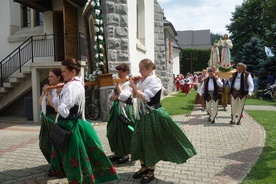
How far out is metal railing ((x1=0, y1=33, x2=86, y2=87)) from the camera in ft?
39.4

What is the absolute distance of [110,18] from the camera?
31.6 ft

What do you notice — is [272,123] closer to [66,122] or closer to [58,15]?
[66,122]

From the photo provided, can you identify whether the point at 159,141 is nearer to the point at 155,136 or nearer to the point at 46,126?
the point at 155,136

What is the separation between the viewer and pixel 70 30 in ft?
38.3

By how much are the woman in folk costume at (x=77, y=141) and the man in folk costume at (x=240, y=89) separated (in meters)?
6.32

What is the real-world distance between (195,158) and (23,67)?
9.53m

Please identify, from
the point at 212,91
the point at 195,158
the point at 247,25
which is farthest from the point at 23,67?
the point at 247,25

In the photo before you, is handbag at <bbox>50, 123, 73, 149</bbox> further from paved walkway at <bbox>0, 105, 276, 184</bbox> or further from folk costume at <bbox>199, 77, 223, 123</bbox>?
folk costume at <bbox>199, 77, 223, 123</bbox>

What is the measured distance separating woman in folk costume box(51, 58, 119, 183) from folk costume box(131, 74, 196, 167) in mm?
586

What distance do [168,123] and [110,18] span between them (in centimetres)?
634

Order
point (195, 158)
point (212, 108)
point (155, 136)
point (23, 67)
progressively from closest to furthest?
point (155, 136), point (195, 158), point (212, 108), point (23, 67)

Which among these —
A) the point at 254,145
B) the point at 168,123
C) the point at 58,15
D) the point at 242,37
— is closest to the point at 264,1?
the point at 242,37

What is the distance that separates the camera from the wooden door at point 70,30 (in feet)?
36.8

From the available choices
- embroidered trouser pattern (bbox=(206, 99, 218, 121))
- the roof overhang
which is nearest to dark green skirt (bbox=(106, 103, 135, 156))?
embroidered trouser pattern (bbox=(206, 99, 218, 121))
